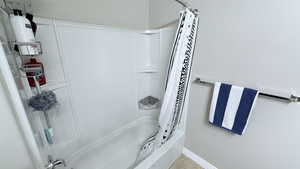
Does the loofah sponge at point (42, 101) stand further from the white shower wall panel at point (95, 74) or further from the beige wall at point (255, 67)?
the beige wall at point (255, 67)

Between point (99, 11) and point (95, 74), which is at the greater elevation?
point (99, 11)

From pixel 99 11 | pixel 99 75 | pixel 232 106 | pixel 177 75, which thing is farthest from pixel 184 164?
pixel 99 11

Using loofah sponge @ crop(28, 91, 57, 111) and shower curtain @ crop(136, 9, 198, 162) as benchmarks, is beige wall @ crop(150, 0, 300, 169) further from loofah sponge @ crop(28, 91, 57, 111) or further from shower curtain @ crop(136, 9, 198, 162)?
loofah sponge @ crop(28, 91, 57, 111)

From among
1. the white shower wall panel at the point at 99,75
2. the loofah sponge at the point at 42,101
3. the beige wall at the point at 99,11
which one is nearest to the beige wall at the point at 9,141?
the loofah sponge at the point at 42,101

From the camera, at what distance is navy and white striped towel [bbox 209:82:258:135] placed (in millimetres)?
994

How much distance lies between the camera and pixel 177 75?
42.9 inches

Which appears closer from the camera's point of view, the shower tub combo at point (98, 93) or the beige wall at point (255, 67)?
the beige wall at point (255, 67)

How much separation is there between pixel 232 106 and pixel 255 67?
0.36 metres

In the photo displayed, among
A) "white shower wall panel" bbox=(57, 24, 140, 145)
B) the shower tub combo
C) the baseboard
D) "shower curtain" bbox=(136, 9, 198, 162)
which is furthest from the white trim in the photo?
the baseboard

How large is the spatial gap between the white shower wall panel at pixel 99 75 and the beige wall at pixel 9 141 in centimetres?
53

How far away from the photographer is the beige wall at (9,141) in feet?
2.00

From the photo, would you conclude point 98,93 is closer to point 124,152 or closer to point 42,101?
point 42,101

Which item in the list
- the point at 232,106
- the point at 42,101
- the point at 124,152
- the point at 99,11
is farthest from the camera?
the point at 124,152

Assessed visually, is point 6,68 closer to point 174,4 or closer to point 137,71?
point 137,71
